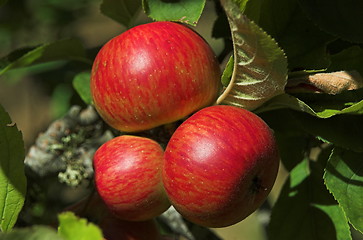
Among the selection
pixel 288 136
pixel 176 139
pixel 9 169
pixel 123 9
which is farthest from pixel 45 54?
pixel 288 136

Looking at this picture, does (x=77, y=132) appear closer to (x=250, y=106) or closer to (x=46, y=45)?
(x=46, y=45)

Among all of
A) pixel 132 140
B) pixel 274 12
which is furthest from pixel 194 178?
pixel 274 12

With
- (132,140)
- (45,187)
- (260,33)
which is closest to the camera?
(260,33)

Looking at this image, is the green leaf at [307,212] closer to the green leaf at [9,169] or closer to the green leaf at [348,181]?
the green leaf at [348,181]

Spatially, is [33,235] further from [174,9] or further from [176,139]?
[174,9]

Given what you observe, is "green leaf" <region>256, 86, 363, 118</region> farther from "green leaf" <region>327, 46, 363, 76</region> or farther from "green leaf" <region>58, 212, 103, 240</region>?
"green leaf" <region>58, 212, 103, 240</region>

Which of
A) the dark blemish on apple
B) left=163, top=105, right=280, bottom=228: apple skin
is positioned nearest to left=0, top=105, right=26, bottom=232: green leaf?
left=163, top=105, right=280, bottom=228: apple skin

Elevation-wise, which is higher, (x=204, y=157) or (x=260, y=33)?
(x=260, y=33)
